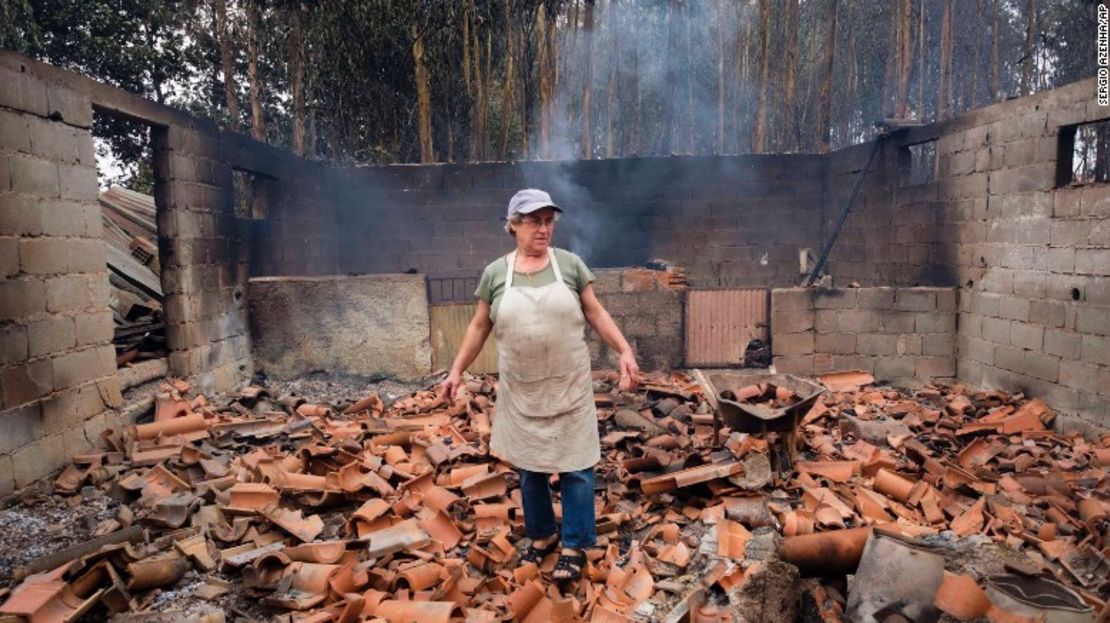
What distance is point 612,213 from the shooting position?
12.2 meters

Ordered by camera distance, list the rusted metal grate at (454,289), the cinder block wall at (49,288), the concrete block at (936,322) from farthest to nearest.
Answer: the rusted metal grate at (454,289) < the concrete block at (936,322) < the cinder block wall at (49,288)

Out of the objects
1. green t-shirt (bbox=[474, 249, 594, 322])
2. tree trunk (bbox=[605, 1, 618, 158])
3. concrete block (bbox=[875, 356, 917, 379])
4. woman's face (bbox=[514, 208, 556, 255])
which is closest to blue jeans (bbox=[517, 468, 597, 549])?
green t-shirt (bbox=[474, 249, 594, 322])

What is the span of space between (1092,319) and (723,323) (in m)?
3.71

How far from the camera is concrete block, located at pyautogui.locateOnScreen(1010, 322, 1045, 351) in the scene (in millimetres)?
6781

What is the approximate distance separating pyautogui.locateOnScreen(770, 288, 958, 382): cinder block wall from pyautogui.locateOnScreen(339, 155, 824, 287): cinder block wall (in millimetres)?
3893

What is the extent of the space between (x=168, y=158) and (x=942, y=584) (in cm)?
713

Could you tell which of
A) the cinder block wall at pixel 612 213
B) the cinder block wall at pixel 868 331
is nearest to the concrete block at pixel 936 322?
the cinder block wall at pixel 868 331

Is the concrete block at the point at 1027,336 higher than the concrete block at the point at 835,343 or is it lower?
higher

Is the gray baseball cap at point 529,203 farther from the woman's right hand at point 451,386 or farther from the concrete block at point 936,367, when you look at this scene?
the concrete block at point 936,367

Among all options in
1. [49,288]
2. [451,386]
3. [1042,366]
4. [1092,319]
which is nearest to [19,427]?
[49,288]

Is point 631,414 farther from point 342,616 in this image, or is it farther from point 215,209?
point 215,209

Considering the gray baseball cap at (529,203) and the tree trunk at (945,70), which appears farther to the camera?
the tree trunk at (945,70)

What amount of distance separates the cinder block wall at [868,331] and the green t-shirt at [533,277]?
5.40m

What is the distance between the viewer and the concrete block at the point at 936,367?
26.6 ft
